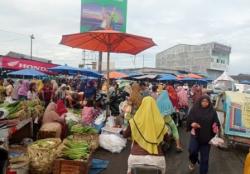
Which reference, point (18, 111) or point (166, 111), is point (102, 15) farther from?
point (18, 111)

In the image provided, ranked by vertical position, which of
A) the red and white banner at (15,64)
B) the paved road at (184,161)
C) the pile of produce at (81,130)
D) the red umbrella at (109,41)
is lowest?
the paved road at (184,161)

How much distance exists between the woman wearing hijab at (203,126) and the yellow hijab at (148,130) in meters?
1.90

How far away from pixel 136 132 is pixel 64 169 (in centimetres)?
207

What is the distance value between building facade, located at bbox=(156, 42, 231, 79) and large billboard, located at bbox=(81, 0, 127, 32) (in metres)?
37.8

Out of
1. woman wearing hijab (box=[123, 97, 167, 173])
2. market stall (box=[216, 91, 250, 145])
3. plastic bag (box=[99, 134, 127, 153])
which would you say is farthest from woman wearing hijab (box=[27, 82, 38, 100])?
woman wearing hijab (box=[123, 97, 167, 173])

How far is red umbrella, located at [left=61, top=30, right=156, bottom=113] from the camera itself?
10.3 meters

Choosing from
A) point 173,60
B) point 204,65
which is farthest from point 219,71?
point 173,60

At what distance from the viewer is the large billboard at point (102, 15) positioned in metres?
38.1

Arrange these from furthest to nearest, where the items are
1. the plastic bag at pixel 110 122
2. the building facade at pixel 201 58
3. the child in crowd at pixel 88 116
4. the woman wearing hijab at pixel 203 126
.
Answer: the building facade at pixel 201 58, the child in crowd at pixel 88 116, the plastic bag at pixel 110 122, the woman wearing hijab at pixel 203 126

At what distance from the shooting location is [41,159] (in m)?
6.96

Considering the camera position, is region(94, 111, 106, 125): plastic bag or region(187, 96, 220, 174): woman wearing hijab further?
region(94, 111, 106, 125): plastic bag

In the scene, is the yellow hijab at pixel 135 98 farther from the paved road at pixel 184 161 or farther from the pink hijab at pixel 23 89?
the pink hijab at pixel 23 89

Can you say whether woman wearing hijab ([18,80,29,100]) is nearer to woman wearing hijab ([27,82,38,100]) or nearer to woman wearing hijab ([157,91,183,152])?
woman wearing hijab ([27,82,38,100])

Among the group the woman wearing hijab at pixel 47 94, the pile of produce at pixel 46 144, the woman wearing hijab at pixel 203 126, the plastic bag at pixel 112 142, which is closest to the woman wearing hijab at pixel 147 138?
the woman wearing hijab at pixel 203 126
